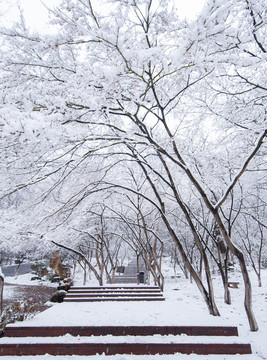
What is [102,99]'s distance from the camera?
3.55 meters

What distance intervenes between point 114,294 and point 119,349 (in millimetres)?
3995

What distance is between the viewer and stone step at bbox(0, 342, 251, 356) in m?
3.53

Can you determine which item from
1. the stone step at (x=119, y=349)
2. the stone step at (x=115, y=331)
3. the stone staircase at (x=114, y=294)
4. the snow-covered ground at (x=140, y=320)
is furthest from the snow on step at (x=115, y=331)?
the stone staircase at (x=114, y=294)

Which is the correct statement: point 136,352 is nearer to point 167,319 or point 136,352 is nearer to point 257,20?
point 167,319

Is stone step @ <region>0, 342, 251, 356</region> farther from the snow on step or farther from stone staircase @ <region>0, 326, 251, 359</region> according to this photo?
the snow on step

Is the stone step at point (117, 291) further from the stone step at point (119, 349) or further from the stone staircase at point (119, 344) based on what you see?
the stone step at point (119, 349)

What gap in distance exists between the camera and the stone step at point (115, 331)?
13.0ft

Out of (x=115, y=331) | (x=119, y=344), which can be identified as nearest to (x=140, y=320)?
(x=115, y=331)

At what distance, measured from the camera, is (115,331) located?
13.3 feet

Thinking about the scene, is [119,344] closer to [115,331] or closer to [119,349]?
[119,349]

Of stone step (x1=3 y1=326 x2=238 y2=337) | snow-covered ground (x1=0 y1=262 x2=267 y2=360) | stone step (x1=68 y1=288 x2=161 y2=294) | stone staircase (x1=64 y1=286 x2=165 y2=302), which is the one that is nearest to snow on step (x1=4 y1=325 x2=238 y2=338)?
stone step (x1=3 y1=326 x2=238 y2=337)

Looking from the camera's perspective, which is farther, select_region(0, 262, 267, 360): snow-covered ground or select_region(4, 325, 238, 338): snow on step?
select_region(4, 325, 238, 338): snow on step

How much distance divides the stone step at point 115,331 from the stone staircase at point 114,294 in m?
2.88

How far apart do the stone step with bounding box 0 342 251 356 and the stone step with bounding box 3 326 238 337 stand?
42cm
